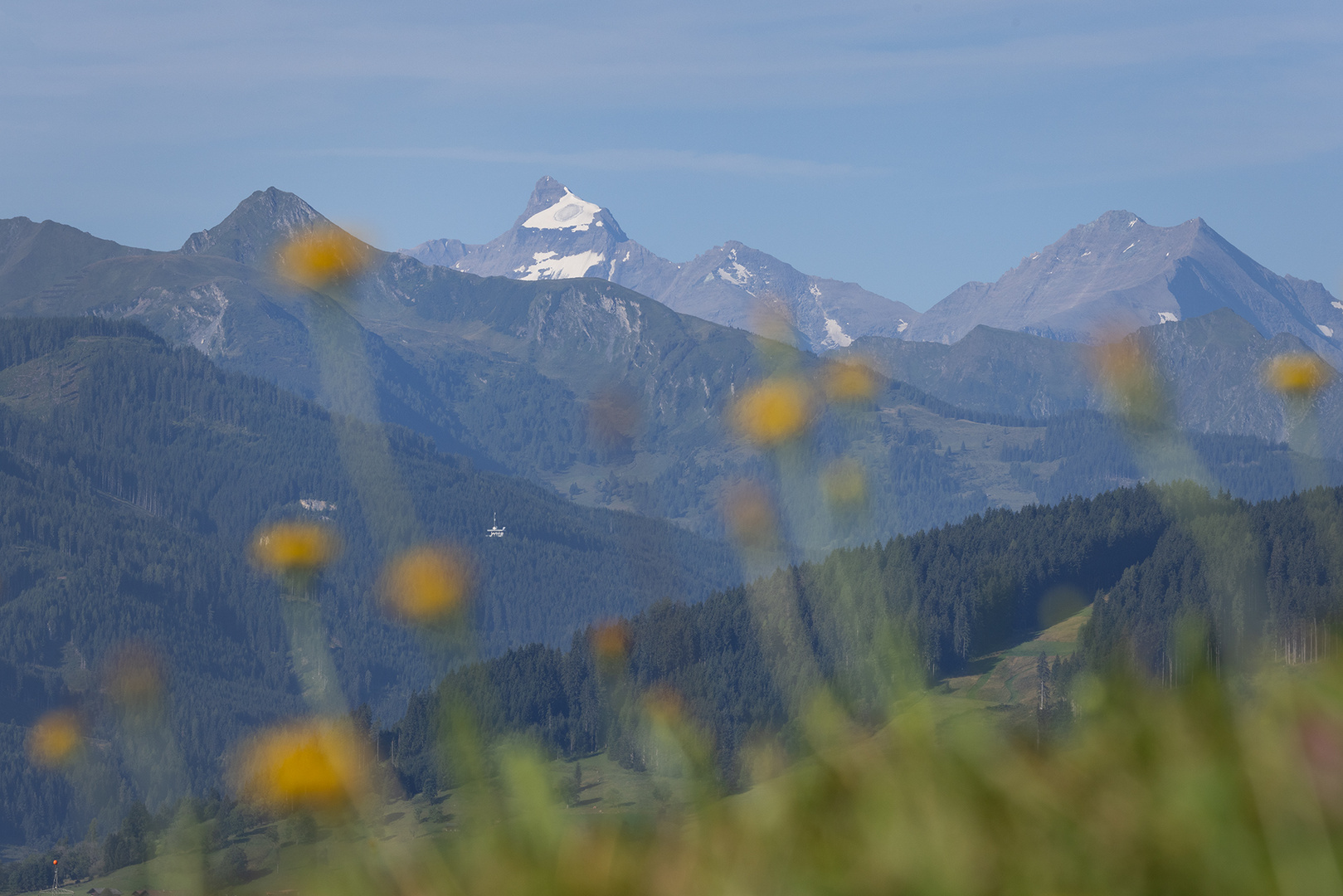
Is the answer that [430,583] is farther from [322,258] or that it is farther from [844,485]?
[322,258]

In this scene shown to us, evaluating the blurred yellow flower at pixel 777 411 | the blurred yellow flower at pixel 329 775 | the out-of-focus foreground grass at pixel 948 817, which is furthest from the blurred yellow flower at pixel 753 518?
the out-of-focus foreground grass at pixel 948 817

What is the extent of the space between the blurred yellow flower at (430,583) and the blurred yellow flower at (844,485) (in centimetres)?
290

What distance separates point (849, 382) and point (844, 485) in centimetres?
283

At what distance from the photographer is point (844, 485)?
38.9 ft

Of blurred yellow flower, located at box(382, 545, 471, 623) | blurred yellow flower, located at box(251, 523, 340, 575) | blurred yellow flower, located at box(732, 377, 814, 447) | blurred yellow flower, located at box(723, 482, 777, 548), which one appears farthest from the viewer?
blurred yellow flower, located at box(251, 523, 340, 575)

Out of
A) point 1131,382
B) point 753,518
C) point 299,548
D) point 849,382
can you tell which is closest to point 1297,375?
point 1131,382

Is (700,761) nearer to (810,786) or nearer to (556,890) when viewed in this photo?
(810,786)

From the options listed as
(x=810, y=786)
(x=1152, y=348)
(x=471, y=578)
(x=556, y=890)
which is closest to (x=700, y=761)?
(x=810, y=786)

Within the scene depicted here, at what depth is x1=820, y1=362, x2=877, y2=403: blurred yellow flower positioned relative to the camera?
46.0ft

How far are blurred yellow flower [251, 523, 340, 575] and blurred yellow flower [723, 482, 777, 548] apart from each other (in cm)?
636

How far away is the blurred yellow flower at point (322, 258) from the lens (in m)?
14.3

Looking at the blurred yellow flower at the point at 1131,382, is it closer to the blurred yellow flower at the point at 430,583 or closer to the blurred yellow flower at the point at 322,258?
the blurred yellow flower at the point at 430,583

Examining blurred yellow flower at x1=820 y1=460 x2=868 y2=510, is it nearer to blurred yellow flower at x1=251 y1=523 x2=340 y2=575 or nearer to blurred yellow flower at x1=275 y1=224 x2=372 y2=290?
blurred yellow flower at x1=275 y1=224 x2=372 y2=290

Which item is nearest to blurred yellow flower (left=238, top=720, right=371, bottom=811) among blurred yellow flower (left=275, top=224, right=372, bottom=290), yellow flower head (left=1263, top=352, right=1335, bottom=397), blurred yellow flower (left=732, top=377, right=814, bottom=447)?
blurred yellow flower (left=732, top=377, right=814, bottom=447)
